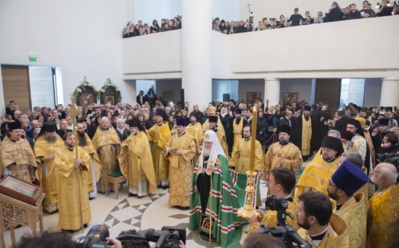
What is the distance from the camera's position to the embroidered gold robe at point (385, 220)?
8.05ft

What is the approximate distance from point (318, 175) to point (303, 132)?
21.2 feet

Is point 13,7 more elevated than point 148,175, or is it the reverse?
point 13,7

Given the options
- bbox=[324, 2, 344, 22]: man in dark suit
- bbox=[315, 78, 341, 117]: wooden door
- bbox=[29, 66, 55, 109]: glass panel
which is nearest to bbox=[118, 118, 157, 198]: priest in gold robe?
bbox=[29, 66, 55, 109]: glass panel

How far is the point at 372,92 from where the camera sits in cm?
1455

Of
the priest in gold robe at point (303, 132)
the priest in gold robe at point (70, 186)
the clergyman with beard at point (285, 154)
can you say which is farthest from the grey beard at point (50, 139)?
the priest in gold robe at point (303, 132)

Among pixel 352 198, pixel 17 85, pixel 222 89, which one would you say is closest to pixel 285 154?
pixel 352 198

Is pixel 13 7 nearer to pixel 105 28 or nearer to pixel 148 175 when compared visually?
pixel 105 28

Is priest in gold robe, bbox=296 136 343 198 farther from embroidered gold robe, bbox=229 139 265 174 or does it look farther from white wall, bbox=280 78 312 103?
white wall, bbox=280 78 312 103

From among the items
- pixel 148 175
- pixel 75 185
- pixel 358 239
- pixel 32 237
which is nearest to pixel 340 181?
pixel 358 239

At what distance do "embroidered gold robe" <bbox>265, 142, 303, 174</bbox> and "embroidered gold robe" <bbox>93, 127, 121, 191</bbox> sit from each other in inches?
152

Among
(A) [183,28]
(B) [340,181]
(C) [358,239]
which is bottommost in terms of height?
(C) [358,239]

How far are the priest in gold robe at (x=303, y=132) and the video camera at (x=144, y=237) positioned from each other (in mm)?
8544

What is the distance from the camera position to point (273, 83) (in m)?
13.8

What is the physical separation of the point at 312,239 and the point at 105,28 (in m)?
15.8
